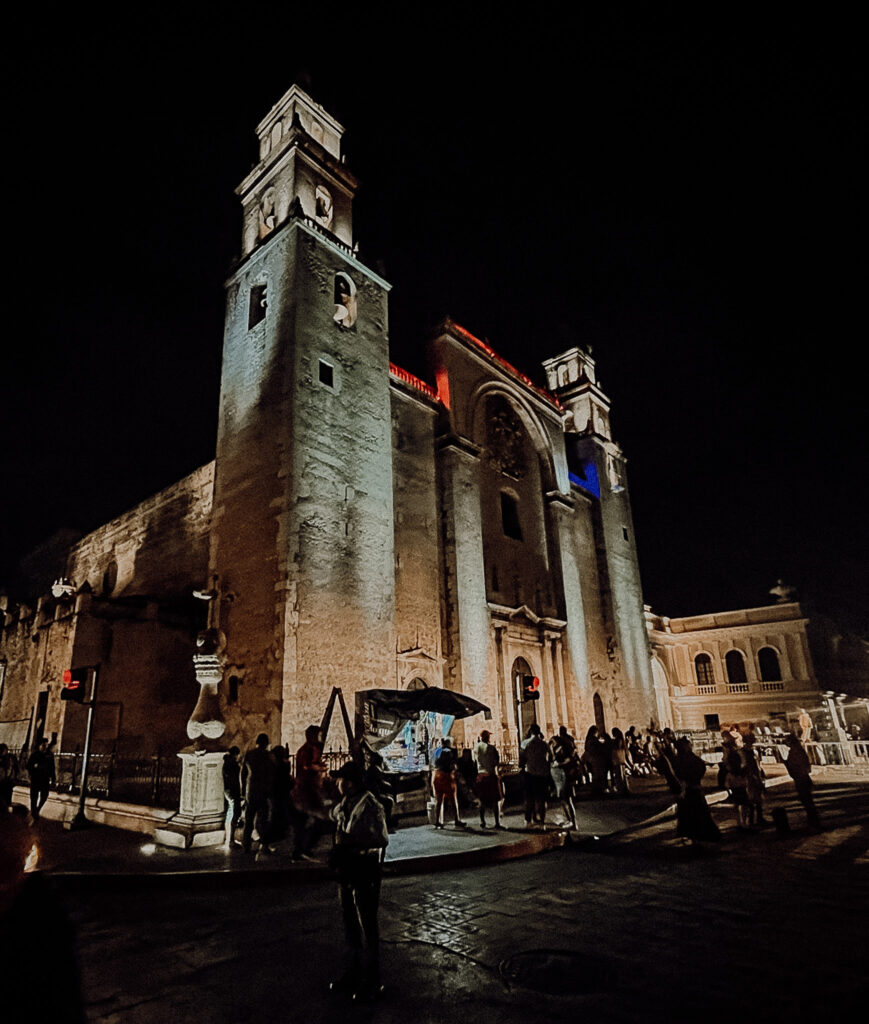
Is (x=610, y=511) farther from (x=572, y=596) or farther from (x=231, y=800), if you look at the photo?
(x=231, y=800)

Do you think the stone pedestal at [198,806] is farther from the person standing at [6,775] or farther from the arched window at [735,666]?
the arched window at [735,666]

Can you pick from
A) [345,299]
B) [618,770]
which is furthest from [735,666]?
[345,299]

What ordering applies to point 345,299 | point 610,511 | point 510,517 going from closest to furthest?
point 345,299 < point 510,517 < point 610,511

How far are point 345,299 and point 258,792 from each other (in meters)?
15.3

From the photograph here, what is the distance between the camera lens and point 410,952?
4551 mm

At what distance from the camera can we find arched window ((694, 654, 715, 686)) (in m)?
37.9

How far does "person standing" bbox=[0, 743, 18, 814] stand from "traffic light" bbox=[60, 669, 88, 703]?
228 cm

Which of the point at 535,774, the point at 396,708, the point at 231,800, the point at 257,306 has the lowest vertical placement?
the point at 231,800

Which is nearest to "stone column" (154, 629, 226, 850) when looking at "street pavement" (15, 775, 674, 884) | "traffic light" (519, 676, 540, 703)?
"street pavement" (15, 775, 674, 884)

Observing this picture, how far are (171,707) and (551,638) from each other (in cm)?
1357

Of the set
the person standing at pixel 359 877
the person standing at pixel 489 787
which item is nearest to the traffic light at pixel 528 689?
the person standing at pixel 489 787

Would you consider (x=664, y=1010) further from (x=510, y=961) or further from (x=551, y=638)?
(x=551, y=638)

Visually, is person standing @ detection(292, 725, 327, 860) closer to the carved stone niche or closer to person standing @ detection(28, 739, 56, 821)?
person standing @ detection(28, 739, 56, 821)

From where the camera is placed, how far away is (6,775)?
1361cm
